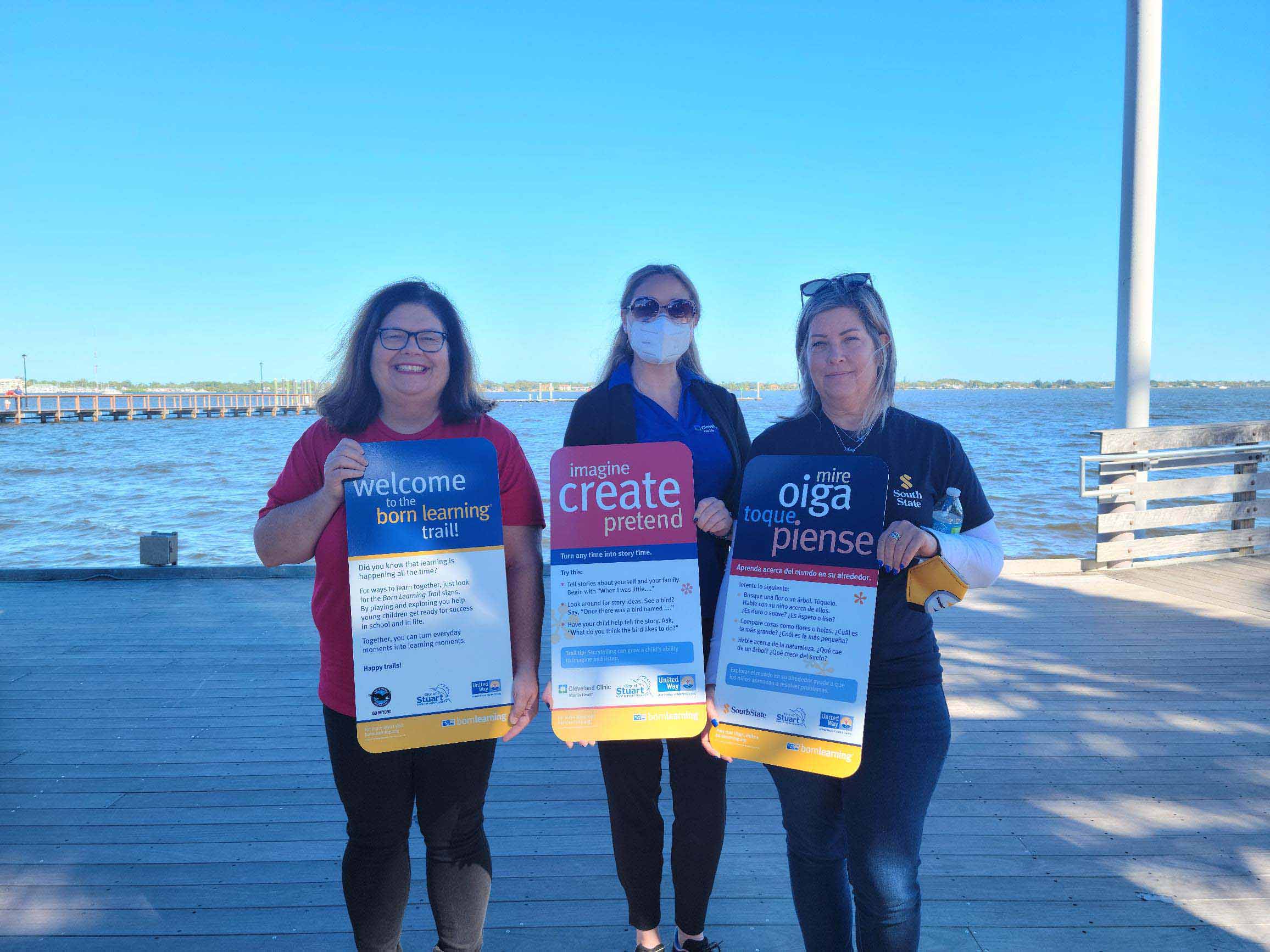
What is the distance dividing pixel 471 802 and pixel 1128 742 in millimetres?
2952

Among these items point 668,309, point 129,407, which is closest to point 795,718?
point 668,309

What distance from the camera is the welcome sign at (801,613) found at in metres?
1.57

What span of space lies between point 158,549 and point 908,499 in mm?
6995

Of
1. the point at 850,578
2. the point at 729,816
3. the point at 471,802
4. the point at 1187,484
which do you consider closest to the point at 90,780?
the point at 471,802

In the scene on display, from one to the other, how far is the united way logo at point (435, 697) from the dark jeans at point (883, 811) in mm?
771

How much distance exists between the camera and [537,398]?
140875mm

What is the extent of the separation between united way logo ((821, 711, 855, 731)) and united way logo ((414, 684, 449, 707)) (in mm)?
811

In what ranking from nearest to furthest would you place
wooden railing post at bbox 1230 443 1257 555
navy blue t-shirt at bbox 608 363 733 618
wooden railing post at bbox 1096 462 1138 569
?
navy blue t-shirt at bbox 608 363 733 618 → wooden railing post at bbox 1096 462 1138 569 → wooden railing post at bbox 1230 443 1257 555

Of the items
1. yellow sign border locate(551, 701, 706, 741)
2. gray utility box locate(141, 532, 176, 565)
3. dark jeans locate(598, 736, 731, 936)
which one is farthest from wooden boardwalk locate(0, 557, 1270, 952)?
gray utility box locate(141, 532, 176, 565)

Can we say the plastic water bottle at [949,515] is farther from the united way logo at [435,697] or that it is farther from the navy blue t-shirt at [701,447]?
the united way logo at [435,697]

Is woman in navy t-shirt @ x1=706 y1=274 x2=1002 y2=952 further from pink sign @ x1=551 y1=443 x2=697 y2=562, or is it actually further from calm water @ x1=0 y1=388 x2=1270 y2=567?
calm water @ x1=0 y1=388 x2=1270 y2=567

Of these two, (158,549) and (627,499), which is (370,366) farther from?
(158,549)

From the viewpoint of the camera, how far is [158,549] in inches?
264

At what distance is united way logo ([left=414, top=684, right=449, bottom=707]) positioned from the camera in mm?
1662
